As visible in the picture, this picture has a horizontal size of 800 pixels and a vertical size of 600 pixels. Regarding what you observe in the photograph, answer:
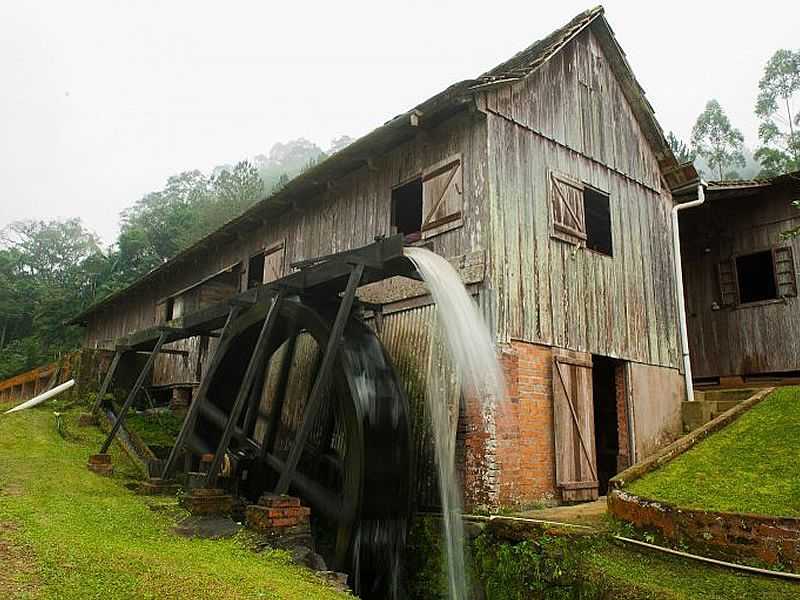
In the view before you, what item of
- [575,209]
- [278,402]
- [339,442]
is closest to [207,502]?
[278,402]

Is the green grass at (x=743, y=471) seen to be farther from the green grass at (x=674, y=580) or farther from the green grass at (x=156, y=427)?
the green grass at (x=156, y=427)

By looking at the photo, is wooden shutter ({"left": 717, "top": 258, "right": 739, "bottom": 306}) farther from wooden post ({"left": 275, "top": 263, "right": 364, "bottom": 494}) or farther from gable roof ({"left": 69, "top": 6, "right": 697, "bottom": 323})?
wooden post ({"left": 275, "top": 263, "right": 364, "bottom": 494})

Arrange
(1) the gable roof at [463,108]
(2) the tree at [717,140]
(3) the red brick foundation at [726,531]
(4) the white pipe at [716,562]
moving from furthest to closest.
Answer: (2) the tree at [717,140]
(1) the gable roof at [463,108]
(3) the red brick foundation at [726,531]
(4) the white pipe at [716,562]

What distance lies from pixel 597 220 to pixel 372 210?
136 inches

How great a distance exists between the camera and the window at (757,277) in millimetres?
10523

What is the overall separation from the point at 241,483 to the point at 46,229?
52259 mm

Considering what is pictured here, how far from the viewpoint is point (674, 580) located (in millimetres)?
4223

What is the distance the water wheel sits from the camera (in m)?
6.18

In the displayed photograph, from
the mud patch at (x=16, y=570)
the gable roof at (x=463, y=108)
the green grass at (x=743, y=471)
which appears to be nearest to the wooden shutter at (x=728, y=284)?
the gable roof at (x=463, y=108)

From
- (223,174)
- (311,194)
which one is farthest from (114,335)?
(223,174)

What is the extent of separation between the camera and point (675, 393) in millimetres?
9461

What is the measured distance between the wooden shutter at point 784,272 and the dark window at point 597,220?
3581 millimetres

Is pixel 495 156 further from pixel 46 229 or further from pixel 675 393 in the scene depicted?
pixel 46 229

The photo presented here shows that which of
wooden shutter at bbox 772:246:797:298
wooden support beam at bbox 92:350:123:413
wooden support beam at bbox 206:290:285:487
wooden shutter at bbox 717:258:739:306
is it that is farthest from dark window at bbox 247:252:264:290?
wooden shutter at bbox 772:246:797:298
